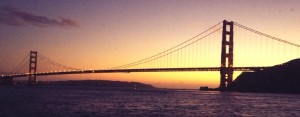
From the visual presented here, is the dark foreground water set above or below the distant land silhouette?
below

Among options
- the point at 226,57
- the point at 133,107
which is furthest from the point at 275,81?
the point at 133,107

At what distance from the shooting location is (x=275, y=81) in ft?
343

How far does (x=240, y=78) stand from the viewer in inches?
4523

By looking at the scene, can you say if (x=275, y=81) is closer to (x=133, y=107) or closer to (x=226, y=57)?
(x=226, y=57)

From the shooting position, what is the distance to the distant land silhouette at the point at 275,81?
337 feet

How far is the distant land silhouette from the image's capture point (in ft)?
337

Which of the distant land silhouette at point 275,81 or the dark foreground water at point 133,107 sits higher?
the distant land silhouette at point 275,81

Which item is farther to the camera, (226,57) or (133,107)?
(226,57)

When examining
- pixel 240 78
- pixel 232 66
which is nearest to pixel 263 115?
pixel 232 66

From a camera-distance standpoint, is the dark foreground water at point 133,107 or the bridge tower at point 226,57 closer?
the dark foreground water at point 133,107

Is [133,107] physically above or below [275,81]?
below

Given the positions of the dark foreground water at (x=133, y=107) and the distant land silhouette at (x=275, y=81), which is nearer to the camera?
the dark foreground water at (x=133, y=107)

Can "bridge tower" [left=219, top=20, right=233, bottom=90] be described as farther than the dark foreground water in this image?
Yes

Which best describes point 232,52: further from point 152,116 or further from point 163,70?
point 152,116
